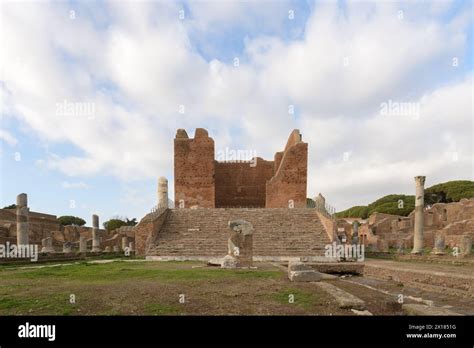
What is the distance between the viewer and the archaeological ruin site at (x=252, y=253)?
509 cm

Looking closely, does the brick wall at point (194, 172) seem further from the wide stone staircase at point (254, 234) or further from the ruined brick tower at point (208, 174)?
the wide stone staircase at point (254, 234)

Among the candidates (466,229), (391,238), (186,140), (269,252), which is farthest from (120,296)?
(391,238)

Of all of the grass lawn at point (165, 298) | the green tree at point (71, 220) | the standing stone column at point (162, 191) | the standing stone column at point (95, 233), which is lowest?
the green tree at point (71, 220)

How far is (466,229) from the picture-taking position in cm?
2650

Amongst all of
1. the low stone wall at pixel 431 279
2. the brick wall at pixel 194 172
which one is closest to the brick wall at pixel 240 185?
the brick wall at pixel 194 172

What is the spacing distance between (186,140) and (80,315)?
81.2 feet

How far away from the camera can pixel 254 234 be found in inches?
684

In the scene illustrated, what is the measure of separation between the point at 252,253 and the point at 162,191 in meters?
13.0

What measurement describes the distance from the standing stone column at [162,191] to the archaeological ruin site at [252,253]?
0.09 metres

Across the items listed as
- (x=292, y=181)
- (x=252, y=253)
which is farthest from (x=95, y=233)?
(x=292, y=181)

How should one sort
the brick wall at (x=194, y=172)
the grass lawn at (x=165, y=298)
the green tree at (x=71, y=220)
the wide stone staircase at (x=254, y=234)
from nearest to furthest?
the grass lawn at (x=165, y=298), the wide stone staircase at (x=254, y=234), the brick wall at (x=194, y=172), the green tree at (x=71, y=220)

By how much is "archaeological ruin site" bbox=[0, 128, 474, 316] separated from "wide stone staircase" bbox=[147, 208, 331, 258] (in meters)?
0.06

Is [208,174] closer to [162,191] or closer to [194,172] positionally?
[194,172]
